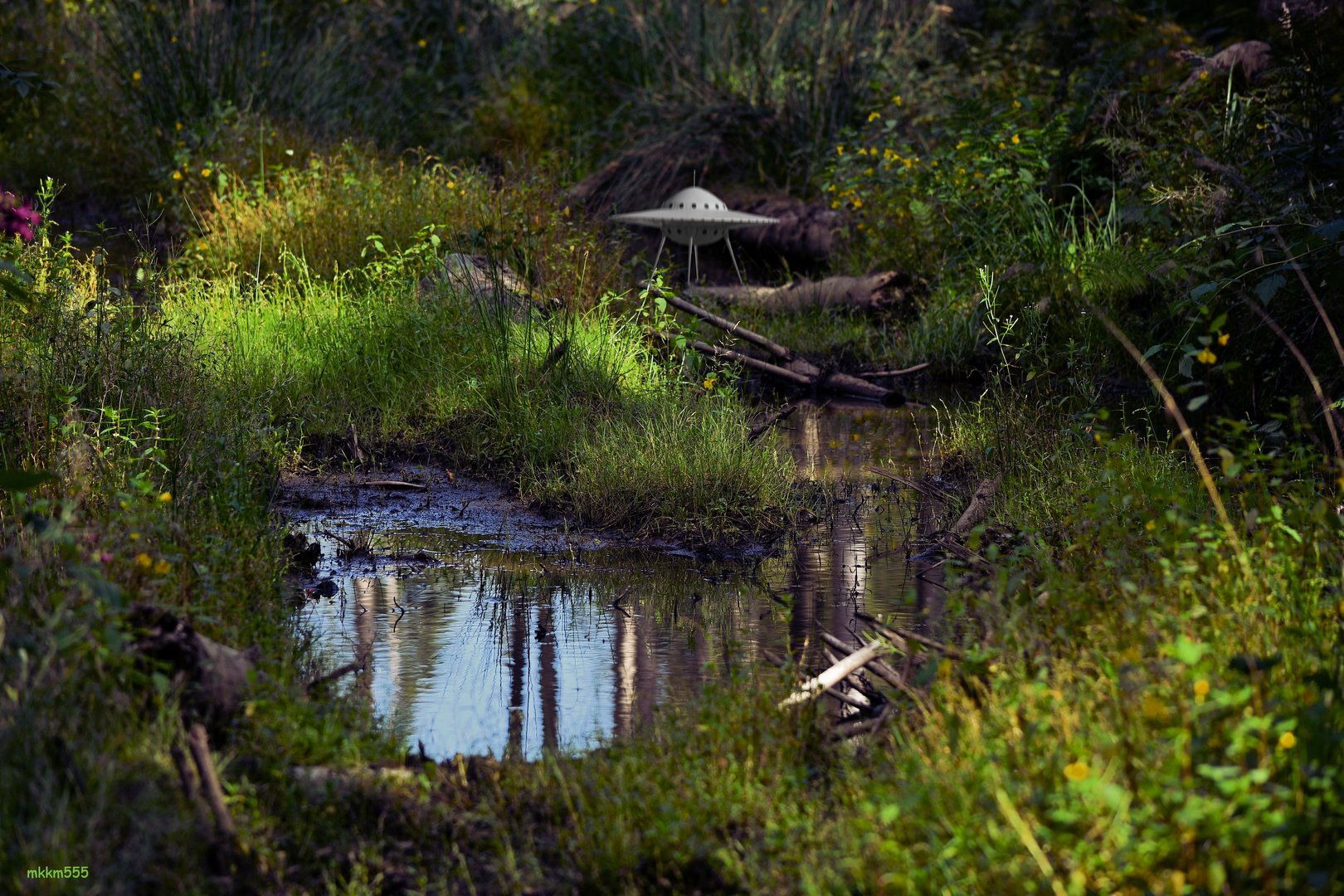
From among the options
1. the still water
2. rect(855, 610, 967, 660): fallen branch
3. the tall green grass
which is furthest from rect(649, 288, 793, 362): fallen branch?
rect(855, 610, 967, 660): fallen branch

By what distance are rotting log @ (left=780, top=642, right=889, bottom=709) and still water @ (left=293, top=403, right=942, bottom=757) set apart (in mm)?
216

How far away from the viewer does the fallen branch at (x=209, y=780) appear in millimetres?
2713

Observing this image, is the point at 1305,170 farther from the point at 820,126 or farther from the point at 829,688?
the point at 820,126

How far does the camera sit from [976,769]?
2.62 meters

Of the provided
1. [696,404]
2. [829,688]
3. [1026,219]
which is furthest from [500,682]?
[1026,219]

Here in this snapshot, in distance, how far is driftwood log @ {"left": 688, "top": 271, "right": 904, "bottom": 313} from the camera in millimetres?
11289

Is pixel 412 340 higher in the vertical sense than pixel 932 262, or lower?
lower

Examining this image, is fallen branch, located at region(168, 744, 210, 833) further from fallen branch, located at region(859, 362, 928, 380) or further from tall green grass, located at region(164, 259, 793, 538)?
fallen branch, located at region(859, 362, 928, 380)

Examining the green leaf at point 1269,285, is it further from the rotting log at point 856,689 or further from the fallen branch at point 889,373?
the fallen branch at point 889,373

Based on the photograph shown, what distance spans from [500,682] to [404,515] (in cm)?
232

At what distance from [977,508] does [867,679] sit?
6.48 ft

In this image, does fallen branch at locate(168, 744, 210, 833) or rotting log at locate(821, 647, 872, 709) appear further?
rotting log at locate(821, 647, 872, 709)

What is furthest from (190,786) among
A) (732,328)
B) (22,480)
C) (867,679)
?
(732,328)

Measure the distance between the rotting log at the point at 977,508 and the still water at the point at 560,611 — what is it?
0.29 metres
